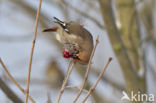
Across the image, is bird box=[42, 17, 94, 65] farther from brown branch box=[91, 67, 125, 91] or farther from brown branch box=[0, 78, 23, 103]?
brown branch box=[91, 67, 125, 91]

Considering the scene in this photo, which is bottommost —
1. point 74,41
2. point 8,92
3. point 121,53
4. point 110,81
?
point 110,81

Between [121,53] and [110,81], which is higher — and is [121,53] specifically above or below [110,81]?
above

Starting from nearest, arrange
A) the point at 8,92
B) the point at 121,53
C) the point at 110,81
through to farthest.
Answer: the point at 8,92 < the point at 121,53 < the point at 110,81

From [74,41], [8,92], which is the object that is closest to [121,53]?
[8,92]

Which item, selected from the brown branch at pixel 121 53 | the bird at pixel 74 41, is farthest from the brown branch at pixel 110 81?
the bird at pixel 74 41

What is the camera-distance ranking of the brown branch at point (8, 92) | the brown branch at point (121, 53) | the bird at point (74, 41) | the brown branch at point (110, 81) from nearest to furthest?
the bird at point (74, 41) → the brown branch at point (8, 92) → the brown branch at point (121, 53) → the brown branch at point (110, 81)

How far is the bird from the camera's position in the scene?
4.44 ft

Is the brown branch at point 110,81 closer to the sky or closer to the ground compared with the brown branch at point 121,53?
closer to the ground

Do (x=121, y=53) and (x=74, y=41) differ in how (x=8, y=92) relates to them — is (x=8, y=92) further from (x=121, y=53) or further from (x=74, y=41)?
(x=121, y=53)

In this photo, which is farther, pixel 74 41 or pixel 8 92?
pixel 8 92

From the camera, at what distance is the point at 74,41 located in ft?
4.46

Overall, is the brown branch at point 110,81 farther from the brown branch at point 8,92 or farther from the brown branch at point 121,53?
the brown branch at point 8,92

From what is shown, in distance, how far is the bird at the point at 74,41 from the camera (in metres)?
1.35

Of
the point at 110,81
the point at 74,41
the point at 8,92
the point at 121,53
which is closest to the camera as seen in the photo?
the point at 74,41
